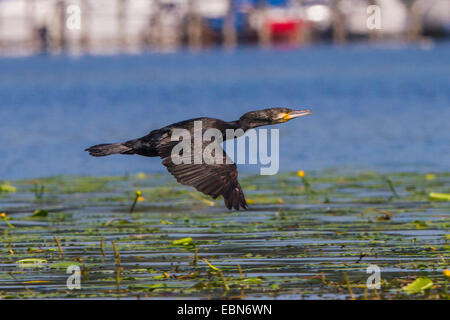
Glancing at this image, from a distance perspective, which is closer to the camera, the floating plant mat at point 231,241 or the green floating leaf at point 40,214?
the floating plant mat at point 231,241

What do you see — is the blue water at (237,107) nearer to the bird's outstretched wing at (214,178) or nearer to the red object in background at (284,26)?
the bird's outstretched wing at (214,178)

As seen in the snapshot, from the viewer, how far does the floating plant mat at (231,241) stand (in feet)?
29.8

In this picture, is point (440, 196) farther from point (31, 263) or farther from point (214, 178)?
point (31, 263)

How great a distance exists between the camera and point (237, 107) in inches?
1487

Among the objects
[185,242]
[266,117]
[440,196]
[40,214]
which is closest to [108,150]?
[185,242]

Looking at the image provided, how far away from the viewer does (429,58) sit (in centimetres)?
7862

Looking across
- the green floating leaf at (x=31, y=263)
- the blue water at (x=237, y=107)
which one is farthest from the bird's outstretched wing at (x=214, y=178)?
the blue water at (x=237, y=107)

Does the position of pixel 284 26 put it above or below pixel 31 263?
below

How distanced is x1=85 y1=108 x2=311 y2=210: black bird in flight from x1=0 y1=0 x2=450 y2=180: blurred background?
28.2ft

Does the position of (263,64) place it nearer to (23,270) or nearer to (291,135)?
(291,135)

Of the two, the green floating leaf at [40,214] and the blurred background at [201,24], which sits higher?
the green floating leaf at [40,214]

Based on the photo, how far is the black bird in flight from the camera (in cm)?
946

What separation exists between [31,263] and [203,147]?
2.03 m

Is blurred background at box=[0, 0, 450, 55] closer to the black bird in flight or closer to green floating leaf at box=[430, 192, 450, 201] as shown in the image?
green floating leaf at box=[430, 192, 450, 201]
